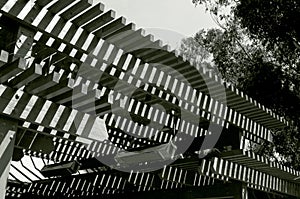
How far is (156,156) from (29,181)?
3995mm

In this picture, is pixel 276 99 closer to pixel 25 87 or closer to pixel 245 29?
pixel 245 29

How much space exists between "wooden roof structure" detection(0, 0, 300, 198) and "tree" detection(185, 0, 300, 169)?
121 inches

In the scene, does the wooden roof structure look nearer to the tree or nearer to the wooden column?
the wooden column

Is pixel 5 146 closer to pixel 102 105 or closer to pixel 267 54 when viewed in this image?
pixel 102 105

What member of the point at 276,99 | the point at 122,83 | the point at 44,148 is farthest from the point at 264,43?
the point at 44,148

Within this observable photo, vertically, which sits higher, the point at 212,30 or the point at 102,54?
the point at 212,30

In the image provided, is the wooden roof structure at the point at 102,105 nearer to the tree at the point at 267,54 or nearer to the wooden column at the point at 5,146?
the wooden column at the point at 5,146

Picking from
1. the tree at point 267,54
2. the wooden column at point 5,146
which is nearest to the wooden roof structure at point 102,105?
the wooden column at point 5,146

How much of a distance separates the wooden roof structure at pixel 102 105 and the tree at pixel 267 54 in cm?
309

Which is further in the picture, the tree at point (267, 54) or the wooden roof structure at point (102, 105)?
the tree at point (267, 54)

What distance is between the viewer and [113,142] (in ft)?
23.2

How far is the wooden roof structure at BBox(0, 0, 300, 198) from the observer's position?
2949 millimetres

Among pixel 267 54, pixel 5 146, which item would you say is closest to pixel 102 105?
pixel 5 146

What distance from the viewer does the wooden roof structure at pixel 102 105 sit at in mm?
2949
